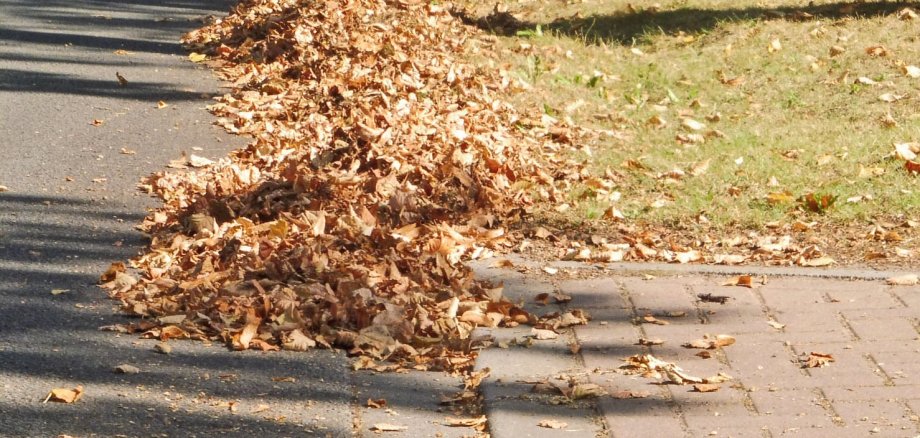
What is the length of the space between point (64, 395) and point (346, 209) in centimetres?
194

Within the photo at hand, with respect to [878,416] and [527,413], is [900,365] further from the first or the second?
[527,413]

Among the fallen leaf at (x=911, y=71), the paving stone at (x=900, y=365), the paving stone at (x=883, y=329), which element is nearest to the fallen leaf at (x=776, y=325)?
the paving stone at (x=883, y=329)

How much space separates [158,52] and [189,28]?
104 centimetres

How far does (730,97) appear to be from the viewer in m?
7.92

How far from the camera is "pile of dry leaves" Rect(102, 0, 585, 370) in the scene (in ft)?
14.0

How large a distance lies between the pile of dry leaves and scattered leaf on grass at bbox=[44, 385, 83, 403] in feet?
1.77

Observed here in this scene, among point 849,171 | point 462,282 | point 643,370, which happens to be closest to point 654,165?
point 849,171

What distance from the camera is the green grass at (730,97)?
5930mm

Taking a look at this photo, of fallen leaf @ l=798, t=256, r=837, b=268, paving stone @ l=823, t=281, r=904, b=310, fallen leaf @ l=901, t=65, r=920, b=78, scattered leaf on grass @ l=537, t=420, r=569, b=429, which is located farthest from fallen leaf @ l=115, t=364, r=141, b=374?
fallen leaf @ l=901, t=65, r=920, b=78

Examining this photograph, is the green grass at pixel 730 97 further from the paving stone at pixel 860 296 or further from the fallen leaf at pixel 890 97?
the paving stone at pixel 860 296

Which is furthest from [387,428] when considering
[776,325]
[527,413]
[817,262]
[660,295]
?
[817,262]

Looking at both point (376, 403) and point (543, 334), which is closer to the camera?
point (376, 403)

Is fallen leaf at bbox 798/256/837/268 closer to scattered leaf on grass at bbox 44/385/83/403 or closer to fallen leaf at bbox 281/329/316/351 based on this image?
fallen leaf at bbox 281/329/316/351

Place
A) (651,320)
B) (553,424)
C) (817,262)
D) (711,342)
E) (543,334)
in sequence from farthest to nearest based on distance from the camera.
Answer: (817,262) → (651,320) → (543,334) → (711,342) → (553,424)
